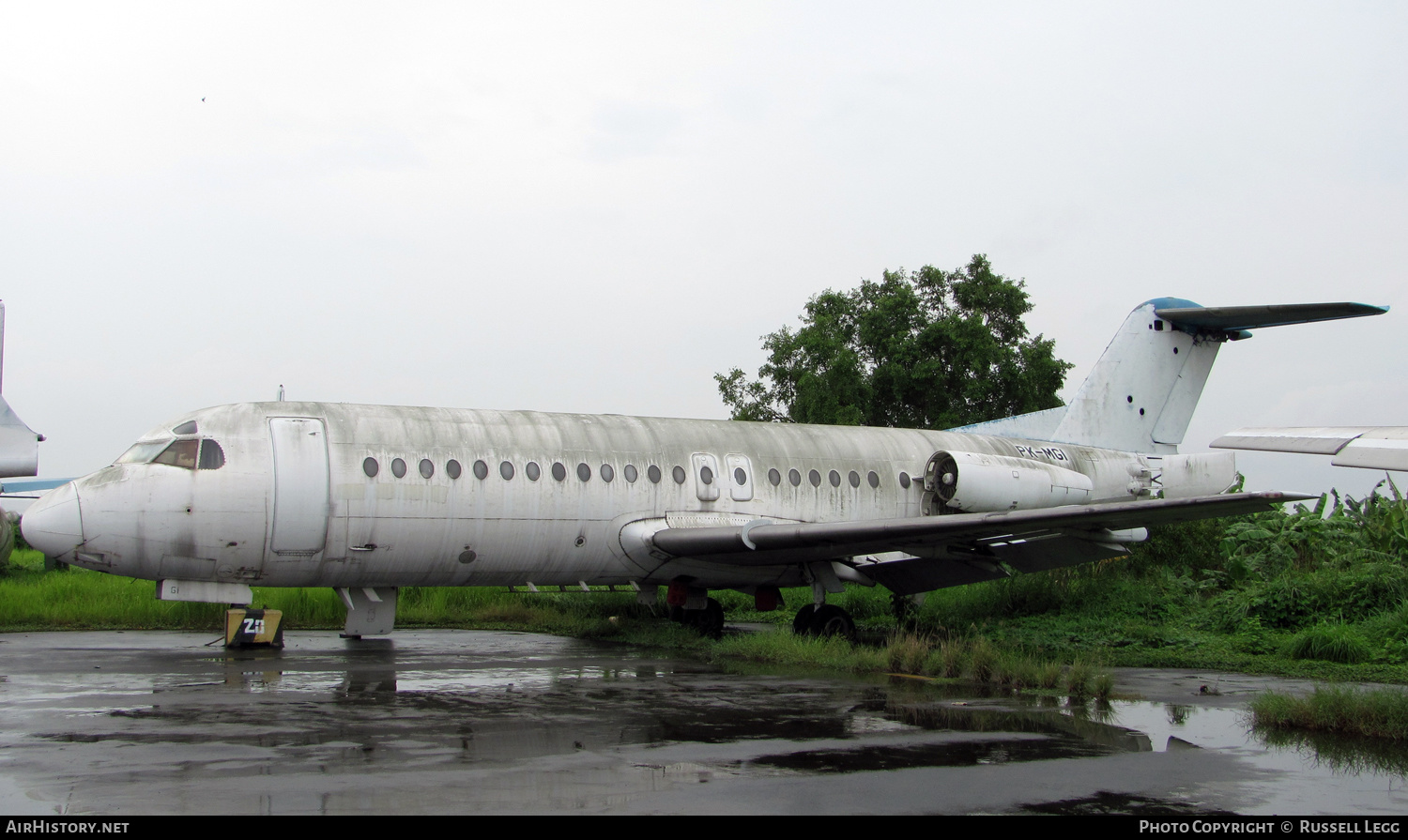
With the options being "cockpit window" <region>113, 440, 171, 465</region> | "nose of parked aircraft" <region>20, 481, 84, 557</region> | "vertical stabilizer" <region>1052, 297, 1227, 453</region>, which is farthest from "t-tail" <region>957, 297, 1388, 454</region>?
"nose of parked aircraft" <region>20, 481, 84, 557</region>

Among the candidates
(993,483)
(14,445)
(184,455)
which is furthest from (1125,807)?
(14,445)

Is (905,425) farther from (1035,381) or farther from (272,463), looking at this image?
(272,463)

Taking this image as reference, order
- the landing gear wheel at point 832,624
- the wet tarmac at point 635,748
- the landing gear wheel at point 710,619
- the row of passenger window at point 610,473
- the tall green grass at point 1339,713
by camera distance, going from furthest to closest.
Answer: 1. the landing gear wheel at point 710,619
2. the landing gear wheel at point 832,624
3. the row of passenger window at point 610,473
4. the tall green grass at point 1339,713
5. the wet tarmac at point 635,748

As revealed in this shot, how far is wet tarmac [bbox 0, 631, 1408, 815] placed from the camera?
659 centimetres

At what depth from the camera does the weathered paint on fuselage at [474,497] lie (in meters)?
14.0

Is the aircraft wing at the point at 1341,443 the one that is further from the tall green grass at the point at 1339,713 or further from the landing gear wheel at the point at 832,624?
the landing gear wheel at the point at 832,624

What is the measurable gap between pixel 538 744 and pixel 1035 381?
92.4 ft

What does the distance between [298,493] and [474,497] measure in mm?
2301

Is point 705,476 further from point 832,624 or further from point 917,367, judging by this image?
point 917,367

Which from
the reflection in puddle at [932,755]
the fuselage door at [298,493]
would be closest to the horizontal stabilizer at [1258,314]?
the reflection in puddle at [932,755]

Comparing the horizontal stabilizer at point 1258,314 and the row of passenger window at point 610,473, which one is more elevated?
the horizontal stabilizer at point 1258,314

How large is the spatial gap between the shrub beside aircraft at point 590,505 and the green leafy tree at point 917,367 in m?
11.9

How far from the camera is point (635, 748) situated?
8297 mm
